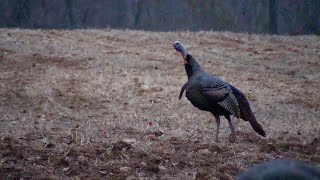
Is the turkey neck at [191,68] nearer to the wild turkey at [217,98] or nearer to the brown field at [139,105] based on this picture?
the wild turkey at [217,98]

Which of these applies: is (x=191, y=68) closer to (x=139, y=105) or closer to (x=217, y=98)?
(x=217, y=98)

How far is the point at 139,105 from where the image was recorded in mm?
8414

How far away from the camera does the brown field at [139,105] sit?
5.24 meters

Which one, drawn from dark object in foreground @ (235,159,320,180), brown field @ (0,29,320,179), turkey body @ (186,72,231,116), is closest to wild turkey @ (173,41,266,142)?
turkey body @ (186,72,231,116)

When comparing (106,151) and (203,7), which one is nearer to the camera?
(106,151)

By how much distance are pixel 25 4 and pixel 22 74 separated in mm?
14431

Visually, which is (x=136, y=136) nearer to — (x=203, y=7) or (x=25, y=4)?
(x=25, y=4)

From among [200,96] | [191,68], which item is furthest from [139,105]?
[200,96]

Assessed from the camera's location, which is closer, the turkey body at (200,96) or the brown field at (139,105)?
the brown field at (139,105)

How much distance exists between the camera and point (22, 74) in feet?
33.4

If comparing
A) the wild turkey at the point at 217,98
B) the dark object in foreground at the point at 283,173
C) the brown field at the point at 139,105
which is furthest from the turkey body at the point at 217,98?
the dark object in foreground at the point at 283,173

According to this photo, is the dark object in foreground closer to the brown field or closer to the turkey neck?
the brown field

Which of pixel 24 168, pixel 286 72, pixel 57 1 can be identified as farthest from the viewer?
pixel 57 1

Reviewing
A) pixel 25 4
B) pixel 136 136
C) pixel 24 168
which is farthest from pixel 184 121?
pixel 25 4
